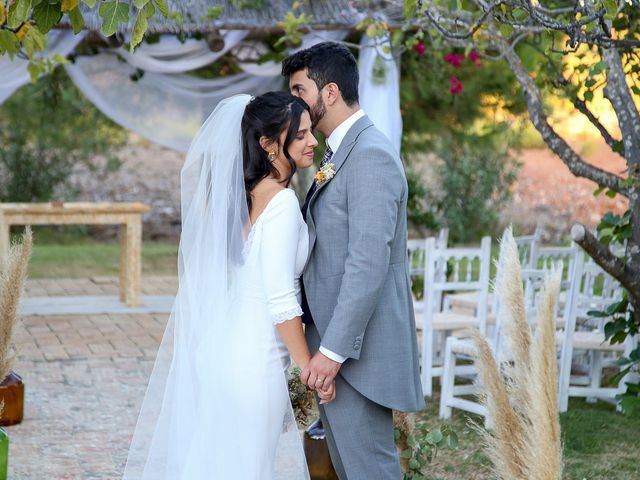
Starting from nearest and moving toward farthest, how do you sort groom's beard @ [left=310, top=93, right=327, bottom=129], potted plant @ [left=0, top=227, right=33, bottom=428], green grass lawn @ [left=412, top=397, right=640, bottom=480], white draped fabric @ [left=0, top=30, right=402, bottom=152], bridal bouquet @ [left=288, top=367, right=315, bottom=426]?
groom's beard @ [left=310, top=93, right=327, bottom=129]
bridal bouquet @ [left=288, top=367, right=315, bottom=426]
potted plant @ [left=0, top=227, right=33, bottom=428]
green grass lawn @ [left=412, top=397, right=640, bottom=480]
white draped fabric @ [left=0, top=30, right=402, bottom=152]

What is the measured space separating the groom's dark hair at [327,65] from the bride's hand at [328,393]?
93 centimetres

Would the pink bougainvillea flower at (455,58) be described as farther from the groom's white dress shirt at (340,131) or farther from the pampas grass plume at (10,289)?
the groom's white dress shirt at (340,131)

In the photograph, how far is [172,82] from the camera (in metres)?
9.41

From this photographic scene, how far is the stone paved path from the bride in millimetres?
1675

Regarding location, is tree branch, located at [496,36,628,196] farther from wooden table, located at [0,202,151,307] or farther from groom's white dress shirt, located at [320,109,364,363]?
wooden table, located at [0,202,151,307]

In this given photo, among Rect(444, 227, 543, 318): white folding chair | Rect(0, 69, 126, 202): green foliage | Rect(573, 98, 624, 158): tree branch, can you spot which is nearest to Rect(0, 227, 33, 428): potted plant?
Rect(573, 98, 624, 158): tree branch

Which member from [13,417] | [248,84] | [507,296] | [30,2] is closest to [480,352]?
[507,296]

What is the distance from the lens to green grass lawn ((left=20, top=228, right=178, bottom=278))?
455 inches

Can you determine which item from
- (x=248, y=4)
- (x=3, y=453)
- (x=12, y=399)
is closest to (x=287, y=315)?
(x=3, y=453)

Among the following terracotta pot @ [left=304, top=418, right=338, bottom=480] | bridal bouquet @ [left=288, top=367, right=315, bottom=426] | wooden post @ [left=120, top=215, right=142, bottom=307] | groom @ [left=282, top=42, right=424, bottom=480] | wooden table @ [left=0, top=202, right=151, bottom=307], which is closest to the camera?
groom @ [left=282, top=42, right=424, bottom=480]

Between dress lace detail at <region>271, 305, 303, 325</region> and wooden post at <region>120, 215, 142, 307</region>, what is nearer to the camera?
dress lace detail at <region>271, 305, 303, 325</region>

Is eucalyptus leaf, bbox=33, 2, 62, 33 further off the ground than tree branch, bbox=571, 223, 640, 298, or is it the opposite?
eucalyptus leaf, bbox=33, 2, 62, 33

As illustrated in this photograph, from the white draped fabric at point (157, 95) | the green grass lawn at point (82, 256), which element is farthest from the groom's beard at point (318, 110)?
the green grass lawn at point (82, 256)

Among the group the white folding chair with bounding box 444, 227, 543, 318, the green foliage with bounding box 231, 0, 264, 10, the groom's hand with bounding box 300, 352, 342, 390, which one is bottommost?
the white folding chair with bounding box 444, 227, 543, 318
